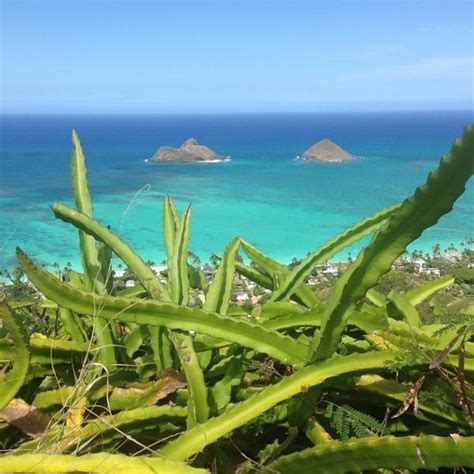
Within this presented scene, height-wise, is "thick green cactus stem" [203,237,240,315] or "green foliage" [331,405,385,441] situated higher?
"thick green cactus stem" [203,237,240,315]

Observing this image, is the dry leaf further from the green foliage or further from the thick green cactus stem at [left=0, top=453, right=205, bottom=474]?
the green foliage

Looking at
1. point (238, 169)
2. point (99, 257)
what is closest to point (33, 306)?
point (99, 257)

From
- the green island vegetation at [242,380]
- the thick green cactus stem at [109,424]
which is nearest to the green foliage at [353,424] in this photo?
the green island vegetation at [242,380]

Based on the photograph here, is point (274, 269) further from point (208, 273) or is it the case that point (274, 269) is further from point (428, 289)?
point (208, 273)

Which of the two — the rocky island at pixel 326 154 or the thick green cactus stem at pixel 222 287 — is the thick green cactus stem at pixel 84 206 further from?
the rocky island at pixel 326 154

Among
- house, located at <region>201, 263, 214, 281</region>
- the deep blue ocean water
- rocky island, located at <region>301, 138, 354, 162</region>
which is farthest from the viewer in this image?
rocky island, located at <region>301, 138, 354, 162</region>

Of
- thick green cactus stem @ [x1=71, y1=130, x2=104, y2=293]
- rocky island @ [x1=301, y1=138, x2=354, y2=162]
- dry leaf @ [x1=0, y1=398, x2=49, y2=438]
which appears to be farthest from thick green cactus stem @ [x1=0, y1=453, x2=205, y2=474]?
rocky island @ [x1=301, y1=138, x2=354, y2=162]
